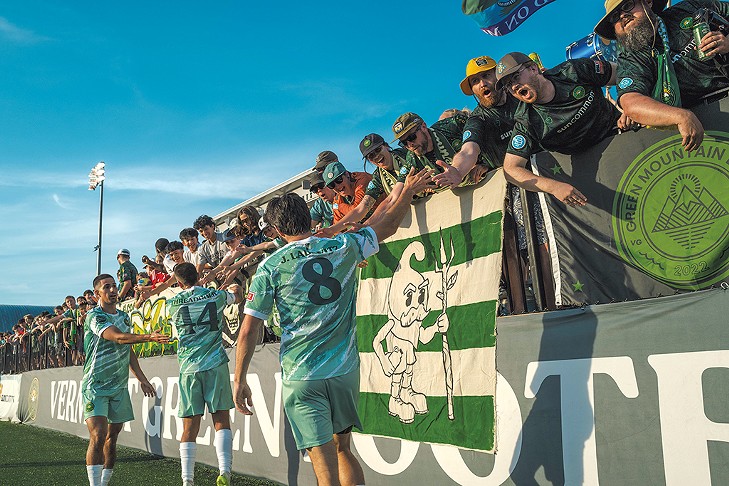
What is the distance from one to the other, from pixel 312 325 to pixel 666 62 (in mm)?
2728

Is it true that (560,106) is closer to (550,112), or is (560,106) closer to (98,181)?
(550,112)

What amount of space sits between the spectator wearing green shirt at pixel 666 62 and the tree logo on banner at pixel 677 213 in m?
0.18

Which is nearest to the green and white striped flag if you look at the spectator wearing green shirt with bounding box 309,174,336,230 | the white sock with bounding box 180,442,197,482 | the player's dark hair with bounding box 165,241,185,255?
the spectator wearing green shirt with bounding box 309,174,336,230

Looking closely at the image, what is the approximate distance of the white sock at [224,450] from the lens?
634 cm

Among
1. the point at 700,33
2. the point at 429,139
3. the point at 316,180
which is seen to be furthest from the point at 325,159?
the point at 700,33

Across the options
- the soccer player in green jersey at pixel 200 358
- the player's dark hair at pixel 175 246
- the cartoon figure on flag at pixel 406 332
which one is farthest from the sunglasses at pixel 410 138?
the player's dark hair at pixel 175 246

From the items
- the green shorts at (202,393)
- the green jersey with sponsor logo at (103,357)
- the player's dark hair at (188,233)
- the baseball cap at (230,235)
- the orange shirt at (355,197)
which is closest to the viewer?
the orange shirt at (355,197)

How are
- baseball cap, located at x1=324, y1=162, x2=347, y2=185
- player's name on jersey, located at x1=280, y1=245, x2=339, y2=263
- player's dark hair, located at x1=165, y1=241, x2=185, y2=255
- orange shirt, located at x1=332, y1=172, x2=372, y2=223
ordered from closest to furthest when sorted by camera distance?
player's name on jersey, located at x1=280, y1=245, x2=339, y2=263
baseball cap, located at x1=324, y1=162, x2=347, y2=185
orange shirt, located at x1=332, y1=172, x2=372, y2=223
player's dark hair, located at x1=165, y1=241, x2=185, y2=255

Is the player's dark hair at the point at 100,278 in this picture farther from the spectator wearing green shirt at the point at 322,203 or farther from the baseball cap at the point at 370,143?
the baseball cap at the point at 370,143

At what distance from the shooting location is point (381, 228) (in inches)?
169

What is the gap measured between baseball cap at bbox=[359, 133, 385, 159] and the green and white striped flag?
0.65m

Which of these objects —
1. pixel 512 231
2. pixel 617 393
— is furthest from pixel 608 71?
pixel 617 393

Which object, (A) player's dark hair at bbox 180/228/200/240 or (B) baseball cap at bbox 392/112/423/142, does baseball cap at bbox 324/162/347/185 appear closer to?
(B) baseball cap at bbox 392/112/423/142

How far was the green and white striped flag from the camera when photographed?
15.3 feet
